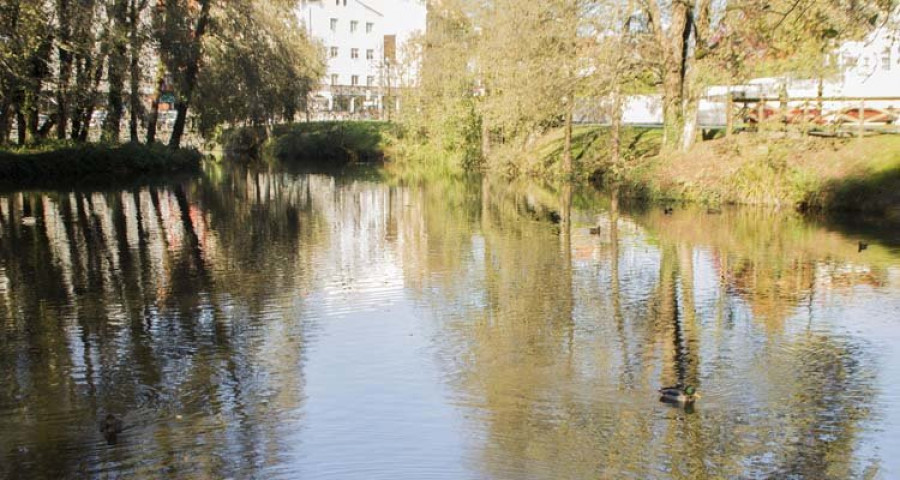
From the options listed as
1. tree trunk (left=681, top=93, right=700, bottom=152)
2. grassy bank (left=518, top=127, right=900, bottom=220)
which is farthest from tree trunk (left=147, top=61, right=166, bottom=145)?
tree trunk (left=681, top=93, right=700, bottom=152)

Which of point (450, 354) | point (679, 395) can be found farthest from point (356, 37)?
point (679, 395)

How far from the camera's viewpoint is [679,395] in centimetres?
1013

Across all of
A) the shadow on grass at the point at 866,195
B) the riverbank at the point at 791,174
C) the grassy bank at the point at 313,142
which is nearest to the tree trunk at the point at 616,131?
the riverbank at the point at 791,174

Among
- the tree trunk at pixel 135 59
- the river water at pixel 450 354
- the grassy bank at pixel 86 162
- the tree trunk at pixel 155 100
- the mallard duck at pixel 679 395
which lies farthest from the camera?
the tree trunk at pixel 155 100

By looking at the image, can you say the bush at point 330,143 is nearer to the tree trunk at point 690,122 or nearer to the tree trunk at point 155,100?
the tree trunk at point 155,100

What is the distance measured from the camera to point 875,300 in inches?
619

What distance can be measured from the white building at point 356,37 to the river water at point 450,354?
248 feet

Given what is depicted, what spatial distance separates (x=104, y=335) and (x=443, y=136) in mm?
39453

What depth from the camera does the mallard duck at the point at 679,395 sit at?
10.1 metres

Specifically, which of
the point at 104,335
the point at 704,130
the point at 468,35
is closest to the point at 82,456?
the point at 104,335

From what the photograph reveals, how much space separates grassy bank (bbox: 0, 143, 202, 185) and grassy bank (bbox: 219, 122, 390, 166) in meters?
18.4

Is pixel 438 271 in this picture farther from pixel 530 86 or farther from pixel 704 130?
pixel 704 130

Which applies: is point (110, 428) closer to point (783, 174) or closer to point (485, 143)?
point (783, 174)

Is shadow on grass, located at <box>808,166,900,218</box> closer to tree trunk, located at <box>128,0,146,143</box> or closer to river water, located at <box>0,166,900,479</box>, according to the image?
river water, located at <box>0,166,900,479</box>
